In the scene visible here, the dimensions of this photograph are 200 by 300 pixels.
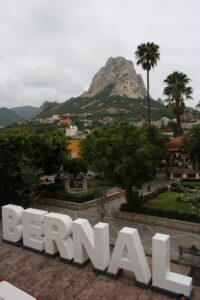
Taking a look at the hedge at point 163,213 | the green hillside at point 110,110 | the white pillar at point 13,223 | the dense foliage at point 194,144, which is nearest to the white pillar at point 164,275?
the hedge at point 163,213

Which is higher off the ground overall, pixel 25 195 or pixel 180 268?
pixel 25 195

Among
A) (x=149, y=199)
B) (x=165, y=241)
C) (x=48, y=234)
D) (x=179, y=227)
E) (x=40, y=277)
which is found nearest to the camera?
(x=165, y=241)

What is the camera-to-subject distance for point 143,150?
859 inches

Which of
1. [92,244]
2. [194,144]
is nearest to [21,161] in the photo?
[92,244]

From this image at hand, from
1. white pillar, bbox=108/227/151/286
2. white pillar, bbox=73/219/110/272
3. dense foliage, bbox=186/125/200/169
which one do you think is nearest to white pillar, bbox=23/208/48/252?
white pillar, bbox=73/219/110/272

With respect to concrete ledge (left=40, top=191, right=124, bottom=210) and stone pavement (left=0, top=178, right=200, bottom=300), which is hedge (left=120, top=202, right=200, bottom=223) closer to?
stone pavement (left=0, top=178, right=200, bottom=300)

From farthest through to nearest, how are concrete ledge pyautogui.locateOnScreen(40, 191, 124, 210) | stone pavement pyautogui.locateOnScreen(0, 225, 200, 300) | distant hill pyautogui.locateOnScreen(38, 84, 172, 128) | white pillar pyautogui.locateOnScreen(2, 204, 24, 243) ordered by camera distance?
distant hill pyautogui.locateOnScreen(38, 84, 172, 128) < concrete ledge pyautogui.locateOnScreen(40, 191, 124, 210) < white pillar pyautogui.locateOnScreen(2, 204, 24, 243) < stone pavement pyautogui.locateOnScreen(0, 225, 200, 300)

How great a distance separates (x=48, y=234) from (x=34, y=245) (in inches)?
69.5

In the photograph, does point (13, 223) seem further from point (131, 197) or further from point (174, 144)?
point (174, 144)

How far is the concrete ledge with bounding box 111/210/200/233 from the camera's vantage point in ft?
66.9

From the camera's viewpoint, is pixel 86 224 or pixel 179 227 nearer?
pixel 86 224

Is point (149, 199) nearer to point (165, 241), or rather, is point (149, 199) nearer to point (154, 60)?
point (165, 241)

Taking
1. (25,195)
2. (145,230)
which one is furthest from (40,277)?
(25,195)

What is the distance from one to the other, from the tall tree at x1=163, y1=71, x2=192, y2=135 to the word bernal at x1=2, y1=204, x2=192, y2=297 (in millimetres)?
Answer: 31621
